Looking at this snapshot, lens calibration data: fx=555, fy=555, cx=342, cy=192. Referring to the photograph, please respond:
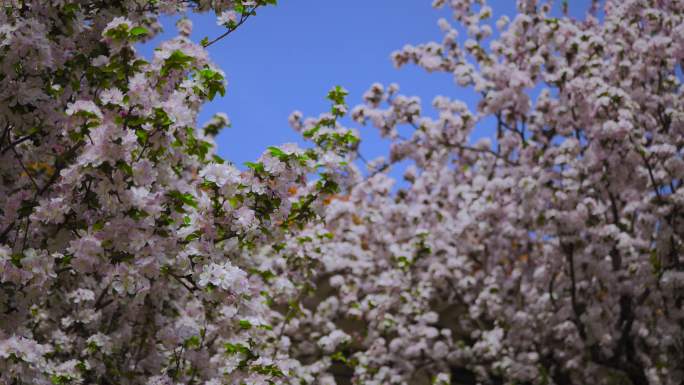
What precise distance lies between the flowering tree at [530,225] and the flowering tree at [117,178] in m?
3.17

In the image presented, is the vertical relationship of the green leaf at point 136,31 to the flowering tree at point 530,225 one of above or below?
below

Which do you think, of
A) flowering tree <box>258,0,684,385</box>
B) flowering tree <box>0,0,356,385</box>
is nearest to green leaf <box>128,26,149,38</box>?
flowering tree <box>0,0,356,385</box>

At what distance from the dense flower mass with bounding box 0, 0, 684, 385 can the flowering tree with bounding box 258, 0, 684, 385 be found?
0.05m

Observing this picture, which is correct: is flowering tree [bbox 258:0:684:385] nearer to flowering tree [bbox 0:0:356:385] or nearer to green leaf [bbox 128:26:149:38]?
flowering tree [bbox 0:0:356:385]

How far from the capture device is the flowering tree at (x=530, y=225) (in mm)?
8742

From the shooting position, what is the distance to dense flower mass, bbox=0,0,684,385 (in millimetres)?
3551

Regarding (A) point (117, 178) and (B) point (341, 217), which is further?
(B) point (341, 217)

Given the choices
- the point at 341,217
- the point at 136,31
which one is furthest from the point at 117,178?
the point at 341,217

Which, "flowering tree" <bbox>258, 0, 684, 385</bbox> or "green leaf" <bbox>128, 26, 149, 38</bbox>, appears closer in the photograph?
"green leaf" <bbox>128, 26, 149, 38</bbox>

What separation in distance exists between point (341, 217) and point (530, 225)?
3534mm

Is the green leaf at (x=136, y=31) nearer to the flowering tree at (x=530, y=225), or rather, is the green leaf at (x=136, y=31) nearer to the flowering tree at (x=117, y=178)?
the flowering tree at (x=117, y=178)

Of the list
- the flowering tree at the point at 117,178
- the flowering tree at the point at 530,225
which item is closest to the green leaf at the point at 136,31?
the flowering tree at the point at 117,178

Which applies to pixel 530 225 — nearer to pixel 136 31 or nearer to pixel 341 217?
pixel 341 217

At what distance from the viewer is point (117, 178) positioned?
3281 millimetres
